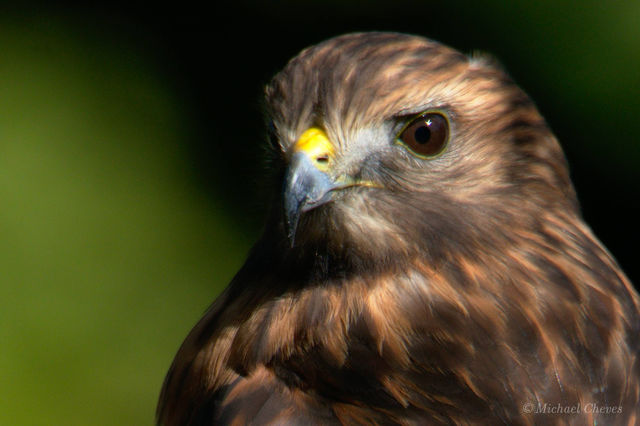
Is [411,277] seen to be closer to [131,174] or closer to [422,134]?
[422,134]

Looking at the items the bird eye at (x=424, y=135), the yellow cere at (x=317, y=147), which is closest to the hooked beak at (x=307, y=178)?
the yellow cere at (x=317, y=147)

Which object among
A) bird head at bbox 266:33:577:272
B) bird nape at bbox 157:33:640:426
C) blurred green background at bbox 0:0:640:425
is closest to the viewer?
bird nape at bbox 157:33:640:426

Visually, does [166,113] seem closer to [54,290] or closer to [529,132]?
[54,290]

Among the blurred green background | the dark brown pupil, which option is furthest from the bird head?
the blurred green background

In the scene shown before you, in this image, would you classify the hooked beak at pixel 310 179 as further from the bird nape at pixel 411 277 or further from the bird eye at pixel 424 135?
the bird eye at pixel 424 135

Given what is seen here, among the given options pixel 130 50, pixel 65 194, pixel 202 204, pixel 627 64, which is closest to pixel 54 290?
pixel 65 194

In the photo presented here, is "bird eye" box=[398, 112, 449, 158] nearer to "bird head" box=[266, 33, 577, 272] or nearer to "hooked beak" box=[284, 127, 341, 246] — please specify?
"bird head" box=[266, 33, 577, 272]

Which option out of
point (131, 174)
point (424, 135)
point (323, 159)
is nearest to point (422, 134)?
point (424, 135)
